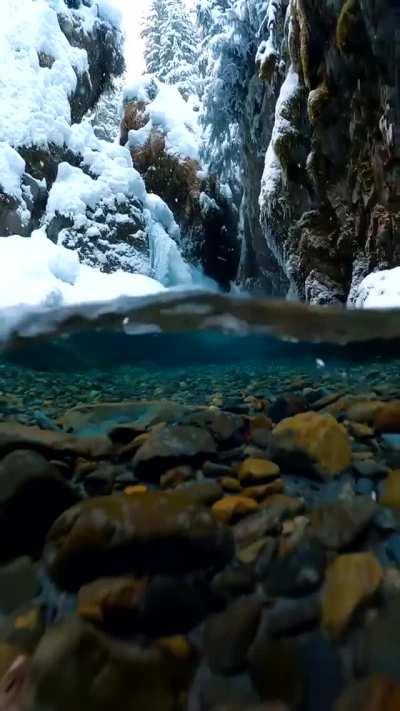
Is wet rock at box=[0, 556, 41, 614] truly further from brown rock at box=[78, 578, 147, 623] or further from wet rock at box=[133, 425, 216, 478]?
wet rock at box=[133, 425, 216, 478]

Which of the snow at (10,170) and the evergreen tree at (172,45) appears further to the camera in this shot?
the evergreen tree at (172,45)

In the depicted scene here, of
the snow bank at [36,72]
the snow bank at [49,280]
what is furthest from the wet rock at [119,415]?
the snow bank at [36,72]

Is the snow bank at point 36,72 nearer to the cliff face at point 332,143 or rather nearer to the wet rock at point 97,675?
the cliff face at point 332,143

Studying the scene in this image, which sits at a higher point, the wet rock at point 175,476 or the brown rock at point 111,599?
the wet rock at point 175,476

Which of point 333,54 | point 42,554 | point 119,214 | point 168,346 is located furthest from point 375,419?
point 119,214

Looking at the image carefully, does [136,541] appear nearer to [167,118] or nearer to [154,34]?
[167,118]

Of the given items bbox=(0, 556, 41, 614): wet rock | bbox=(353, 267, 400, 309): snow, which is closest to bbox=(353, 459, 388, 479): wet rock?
bbox=(0, 556, 41, 614): wet rock

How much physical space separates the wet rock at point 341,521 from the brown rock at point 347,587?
76mm

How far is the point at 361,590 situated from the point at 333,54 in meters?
10.3

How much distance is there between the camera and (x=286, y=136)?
10516 millimetres

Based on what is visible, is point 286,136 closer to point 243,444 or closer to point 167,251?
point 167,251

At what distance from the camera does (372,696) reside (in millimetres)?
1000

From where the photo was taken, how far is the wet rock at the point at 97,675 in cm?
102

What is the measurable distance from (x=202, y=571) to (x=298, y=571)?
30 cm
